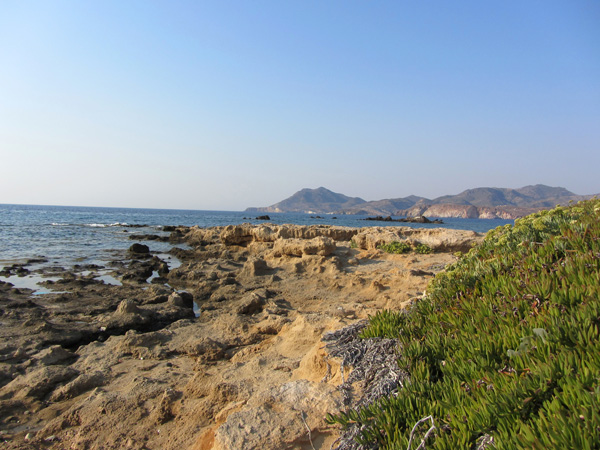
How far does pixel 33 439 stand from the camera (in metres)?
3.83

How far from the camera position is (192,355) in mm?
5910

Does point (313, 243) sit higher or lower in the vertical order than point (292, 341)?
higher

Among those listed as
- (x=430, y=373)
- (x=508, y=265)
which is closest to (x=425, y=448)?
(x=430, y=373)

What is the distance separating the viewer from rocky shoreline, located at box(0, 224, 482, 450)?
3467 millimetres

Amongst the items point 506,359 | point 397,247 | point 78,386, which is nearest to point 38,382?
point 78,386

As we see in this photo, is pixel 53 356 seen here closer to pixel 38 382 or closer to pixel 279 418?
pixel 38 382

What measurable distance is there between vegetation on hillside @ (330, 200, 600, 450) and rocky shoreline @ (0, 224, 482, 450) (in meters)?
0.75

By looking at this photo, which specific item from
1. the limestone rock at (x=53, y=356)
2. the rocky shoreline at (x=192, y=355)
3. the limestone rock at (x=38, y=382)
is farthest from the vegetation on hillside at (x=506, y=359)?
the limestone rock at (x=53, y=356)

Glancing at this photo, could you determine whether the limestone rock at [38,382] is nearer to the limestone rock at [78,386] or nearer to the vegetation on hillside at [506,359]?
the limestone rock at [78,386]

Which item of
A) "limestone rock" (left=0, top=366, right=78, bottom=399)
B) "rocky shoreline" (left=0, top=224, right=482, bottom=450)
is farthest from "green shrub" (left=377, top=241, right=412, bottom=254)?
"limestone rock" (left=0, top=366, right=78, bottom=399)

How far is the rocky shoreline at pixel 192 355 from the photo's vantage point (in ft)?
11.4

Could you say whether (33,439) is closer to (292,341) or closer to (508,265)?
(292,341)

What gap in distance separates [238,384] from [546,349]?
3116mm

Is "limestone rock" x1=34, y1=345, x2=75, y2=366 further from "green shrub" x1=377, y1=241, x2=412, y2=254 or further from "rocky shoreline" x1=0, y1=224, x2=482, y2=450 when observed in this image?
"green shrub" x1=377, y1=241, x2=412, y2=254
